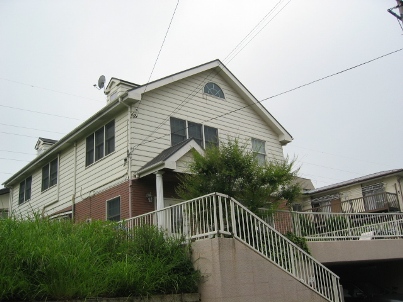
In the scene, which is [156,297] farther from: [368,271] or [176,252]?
[368,271]

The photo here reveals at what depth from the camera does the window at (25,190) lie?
21120mm

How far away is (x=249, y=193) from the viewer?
1102 cm

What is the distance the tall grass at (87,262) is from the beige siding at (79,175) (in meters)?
5.00

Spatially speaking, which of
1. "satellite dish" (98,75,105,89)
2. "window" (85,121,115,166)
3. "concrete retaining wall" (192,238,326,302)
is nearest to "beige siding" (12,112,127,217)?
"window" (85,121,115,166)

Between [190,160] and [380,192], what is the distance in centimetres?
1465

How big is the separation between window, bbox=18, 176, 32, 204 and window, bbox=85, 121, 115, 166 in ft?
21.7

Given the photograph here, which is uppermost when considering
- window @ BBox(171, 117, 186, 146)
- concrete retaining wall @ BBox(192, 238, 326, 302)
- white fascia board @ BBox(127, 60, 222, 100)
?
white fascia board @ BBox(127, 60, 222, 100)

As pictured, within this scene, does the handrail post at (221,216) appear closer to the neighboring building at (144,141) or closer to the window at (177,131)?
the neighboring building at (144,141)

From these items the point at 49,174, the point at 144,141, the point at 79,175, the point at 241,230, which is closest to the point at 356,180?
the point at 144,141

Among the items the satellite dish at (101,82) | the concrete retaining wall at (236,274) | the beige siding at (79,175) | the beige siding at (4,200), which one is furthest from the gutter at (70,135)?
the beige siding at (4,200)

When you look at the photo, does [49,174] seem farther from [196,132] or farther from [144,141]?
[196,132]

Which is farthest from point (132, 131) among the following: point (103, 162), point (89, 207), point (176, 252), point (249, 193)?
point (176, 252)

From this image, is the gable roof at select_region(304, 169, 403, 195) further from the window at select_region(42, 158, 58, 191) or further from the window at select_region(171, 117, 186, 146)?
the window at select_region(42, 158, 58, 191)

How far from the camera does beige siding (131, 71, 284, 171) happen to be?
14266 millimetres
